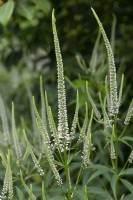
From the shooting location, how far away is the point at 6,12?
2719 mm

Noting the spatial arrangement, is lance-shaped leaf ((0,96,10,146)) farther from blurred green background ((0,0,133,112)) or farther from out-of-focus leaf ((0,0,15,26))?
blurred green background ((0,0,133,112))

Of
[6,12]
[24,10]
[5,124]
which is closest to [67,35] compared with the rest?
[24,10]

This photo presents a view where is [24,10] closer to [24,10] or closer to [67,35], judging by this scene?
[24,10]

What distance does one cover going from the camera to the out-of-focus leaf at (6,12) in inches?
104

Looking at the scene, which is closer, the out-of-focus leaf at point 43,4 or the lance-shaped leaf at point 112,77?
the lance-shaped leaf at point 112,77

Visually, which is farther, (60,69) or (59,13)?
(59,13)

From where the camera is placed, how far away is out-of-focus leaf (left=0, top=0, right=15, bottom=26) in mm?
2645

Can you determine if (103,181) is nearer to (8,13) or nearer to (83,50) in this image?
(8,13)

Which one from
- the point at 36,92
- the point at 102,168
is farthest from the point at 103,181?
the point at 36,92

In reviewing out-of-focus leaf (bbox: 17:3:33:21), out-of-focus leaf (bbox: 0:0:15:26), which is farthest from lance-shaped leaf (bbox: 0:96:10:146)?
out-of-focus leaf (bbox: 17:3:33:21)

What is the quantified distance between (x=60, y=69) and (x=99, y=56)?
181cm

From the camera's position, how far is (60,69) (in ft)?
5.37

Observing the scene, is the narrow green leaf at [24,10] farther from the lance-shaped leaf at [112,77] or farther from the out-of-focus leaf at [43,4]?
the lance-shaped leaf at [112,77]

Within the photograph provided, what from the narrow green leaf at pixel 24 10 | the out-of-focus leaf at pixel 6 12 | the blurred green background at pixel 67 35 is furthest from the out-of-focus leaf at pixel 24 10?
the blurred green background at pixel 67 35
